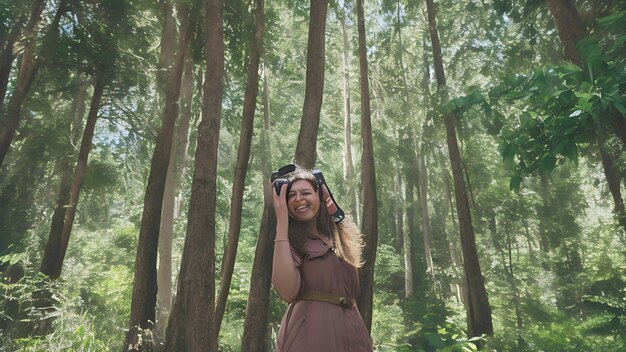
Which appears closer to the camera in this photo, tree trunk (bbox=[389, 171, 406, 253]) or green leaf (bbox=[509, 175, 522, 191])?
green leaf (bbox=[509, 175, 522, 191])

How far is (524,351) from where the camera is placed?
827cm

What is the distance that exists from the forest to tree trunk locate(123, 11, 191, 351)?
38mm

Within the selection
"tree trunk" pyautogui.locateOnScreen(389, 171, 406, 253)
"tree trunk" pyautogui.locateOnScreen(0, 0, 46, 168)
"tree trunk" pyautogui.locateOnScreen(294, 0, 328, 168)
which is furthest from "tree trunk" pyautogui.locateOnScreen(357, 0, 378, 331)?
"tree trunk" pyautogui.locateOnScreen(389, 171, 406, 253)

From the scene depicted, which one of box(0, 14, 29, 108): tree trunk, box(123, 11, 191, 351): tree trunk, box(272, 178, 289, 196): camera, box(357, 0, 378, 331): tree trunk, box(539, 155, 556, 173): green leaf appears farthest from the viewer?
box(0, 14, 29, 108): tree trunk

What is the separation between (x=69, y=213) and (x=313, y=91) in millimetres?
8576

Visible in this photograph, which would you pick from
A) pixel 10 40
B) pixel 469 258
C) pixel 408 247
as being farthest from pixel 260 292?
pixel 408 247

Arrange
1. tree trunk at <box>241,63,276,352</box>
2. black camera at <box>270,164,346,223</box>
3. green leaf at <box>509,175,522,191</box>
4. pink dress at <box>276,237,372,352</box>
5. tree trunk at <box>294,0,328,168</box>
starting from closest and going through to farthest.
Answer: pink dress at <box>276,237,372,352</box> → black camera at <box>270,164,346,223</box> → green leaf at <box>509,175,522,191</box> → tree trunk at <box>241,63,276,352</box> → tree trunk at <box>294,0,328,168</box>

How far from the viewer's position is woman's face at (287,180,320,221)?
8.07 feet

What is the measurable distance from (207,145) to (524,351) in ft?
23.5

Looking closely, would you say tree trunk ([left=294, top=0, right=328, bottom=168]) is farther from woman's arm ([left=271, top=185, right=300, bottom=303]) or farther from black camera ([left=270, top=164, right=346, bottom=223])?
woman's arm ([left=271, top=185, right=300, bottom=303])

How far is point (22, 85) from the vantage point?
439 inches

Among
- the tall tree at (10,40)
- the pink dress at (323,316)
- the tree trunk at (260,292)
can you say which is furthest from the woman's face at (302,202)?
the tall tree at (10,40)

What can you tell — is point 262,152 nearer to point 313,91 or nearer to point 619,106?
point 313,91

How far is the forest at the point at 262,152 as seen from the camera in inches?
217
